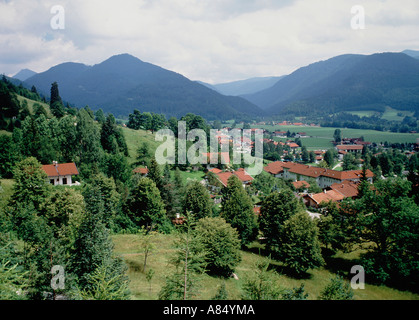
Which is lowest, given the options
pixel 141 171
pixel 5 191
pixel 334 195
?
pixel 334 195

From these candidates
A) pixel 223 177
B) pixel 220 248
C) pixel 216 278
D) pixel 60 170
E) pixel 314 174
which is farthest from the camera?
pixel 314 174

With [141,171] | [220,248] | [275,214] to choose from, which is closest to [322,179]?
[275,214]

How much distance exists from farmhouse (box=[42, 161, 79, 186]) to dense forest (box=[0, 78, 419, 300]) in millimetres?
1987

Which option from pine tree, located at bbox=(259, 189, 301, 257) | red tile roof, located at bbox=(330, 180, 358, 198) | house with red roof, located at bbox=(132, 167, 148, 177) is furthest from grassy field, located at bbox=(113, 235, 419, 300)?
red tile roof, located at bbox=(330, 180, 358, 198)

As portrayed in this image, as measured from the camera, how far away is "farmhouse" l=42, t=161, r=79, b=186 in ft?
136

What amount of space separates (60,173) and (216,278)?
31815 mm

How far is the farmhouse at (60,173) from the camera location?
1628 inches

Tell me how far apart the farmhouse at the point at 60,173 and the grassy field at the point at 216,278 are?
18.7 metres

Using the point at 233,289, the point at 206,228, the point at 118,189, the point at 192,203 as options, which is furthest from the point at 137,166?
the point at 233,289

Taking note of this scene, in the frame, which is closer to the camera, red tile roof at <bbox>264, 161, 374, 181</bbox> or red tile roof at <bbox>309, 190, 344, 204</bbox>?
red tile roof at <bbox>309, 190, 344, 204</bbox>

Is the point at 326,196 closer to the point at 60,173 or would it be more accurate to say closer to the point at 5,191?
the point at 60,173

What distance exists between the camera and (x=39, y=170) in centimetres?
3134

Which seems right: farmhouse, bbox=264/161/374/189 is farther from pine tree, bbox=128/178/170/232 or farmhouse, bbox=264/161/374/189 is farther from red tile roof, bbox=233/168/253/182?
pine tree, bbox=128/178/170/232

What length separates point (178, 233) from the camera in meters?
14.7
